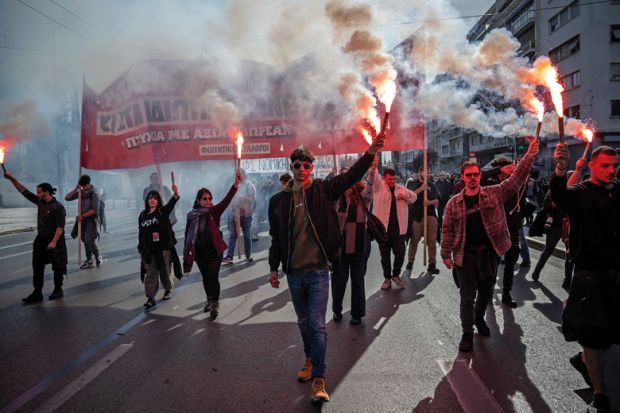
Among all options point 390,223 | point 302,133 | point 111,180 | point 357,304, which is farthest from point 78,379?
point 111,180

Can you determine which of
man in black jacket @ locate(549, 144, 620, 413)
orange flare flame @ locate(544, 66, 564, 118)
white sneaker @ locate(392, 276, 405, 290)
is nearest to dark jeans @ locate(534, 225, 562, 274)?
white sneaker @ locate(392, 276, 405, 290)

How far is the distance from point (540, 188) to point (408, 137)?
53.7 ft

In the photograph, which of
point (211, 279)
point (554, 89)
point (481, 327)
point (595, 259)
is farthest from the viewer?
point (211, 279)

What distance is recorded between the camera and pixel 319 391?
3.20 meters

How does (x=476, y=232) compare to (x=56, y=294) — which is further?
(x=56, y=294)

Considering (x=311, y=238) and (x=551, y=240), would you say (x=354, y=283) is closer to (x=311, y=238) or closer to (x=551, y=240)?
(x=311, y=238)

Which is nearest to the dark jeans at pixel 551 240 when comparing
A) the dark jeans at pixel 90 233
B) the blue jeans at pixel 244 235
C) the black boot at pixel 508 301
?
the black boot at pixel 508 301

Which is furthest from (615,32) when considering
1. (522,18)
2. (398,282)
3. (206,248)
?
(206,248)

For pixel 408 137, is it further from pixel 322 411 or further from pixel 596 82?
pixel 596 82

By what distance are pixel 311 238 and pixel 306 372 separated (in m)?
1.07

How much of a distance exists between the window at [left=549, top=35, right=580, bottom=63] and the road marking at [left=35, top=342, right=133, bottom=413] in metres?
35.6

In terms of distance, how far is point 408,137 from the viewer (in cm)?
796

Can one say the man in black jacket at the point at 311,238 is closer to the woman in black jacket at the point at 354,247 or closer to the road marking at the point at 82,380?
the woman in black jacket at the point at 354,247

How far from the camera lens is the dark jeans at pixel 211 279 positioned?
555 centimetres
